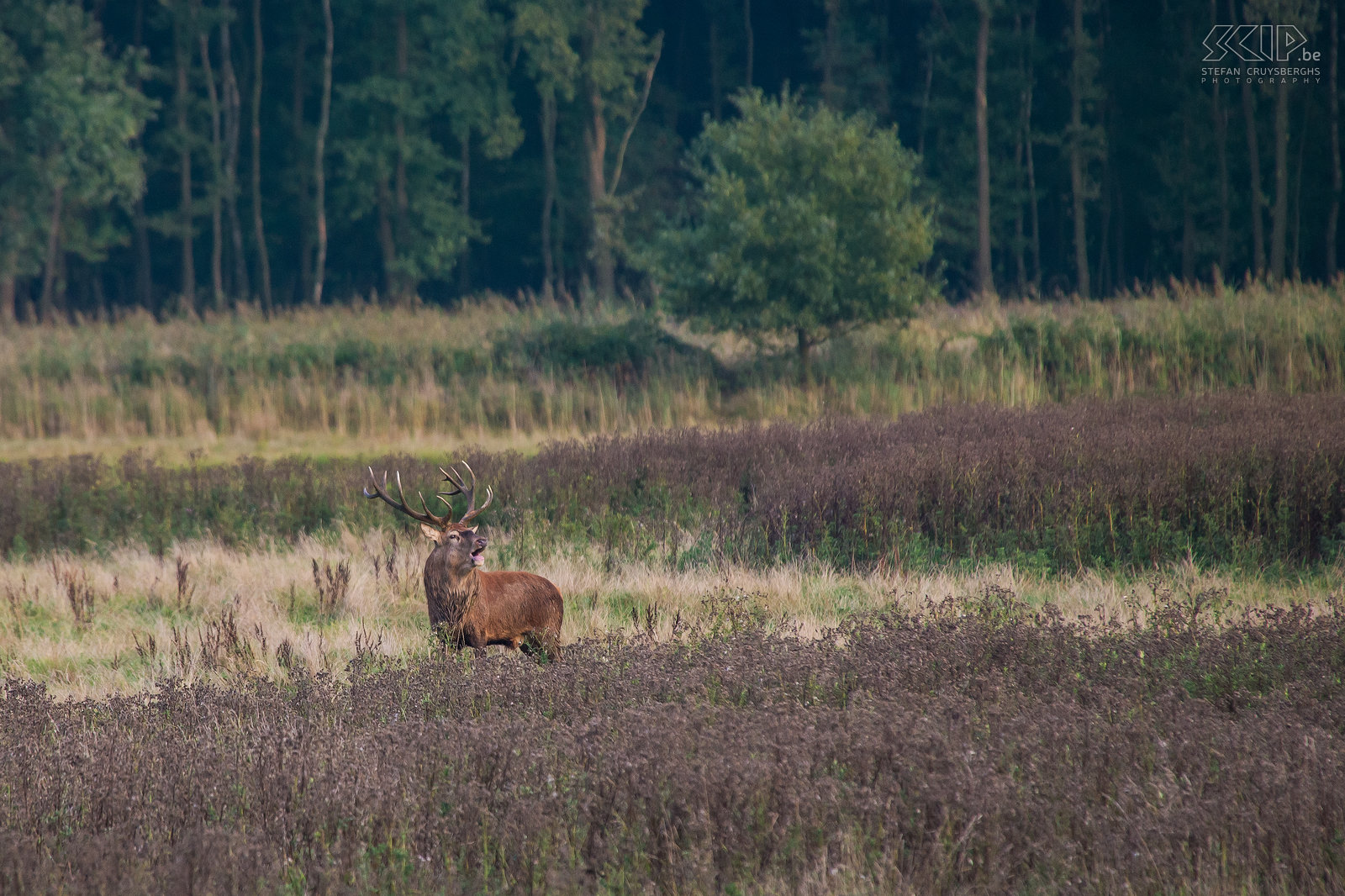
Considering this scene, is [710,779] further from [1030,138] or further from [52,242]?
[1030,138]

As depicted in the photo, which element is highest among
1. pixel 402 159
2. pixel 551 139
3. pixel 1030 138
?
pixel 551 139

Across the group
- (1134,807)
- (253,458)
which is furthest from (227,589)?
(1134,807)

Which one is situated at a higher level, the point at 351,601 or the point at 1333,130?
the point at 1333,130

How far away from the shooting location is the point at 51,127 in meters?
32.9

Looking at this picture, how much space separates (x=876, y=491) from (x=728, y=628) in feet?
10.1

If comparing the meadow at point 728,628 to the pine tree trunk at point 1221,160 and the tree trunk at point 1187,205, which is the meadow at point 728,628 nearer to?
the pine tree trunk at point 1221,160

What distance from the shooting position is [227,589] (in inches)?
349

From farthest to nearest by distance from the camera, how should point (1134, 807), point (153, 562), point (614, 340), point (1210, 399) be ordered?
point (614, 340) < point (1210, 399) < point (153, 562) < point (1134, 807)

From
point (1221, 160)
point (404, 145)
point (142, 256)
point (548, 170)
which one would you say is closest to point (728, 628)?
point (1221, 160)

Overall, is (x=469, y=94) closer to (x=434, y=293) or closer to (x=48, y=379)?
(x=434, y=293)

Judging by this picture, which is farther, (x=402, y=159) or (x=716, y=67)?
(x=716, y=67)

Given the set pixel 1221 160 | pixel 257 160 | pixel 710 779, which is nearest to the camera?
pixel 710 779

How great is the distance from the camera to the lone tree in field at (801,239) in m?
17.4

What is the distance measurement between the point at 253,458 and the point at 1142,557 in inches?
371
